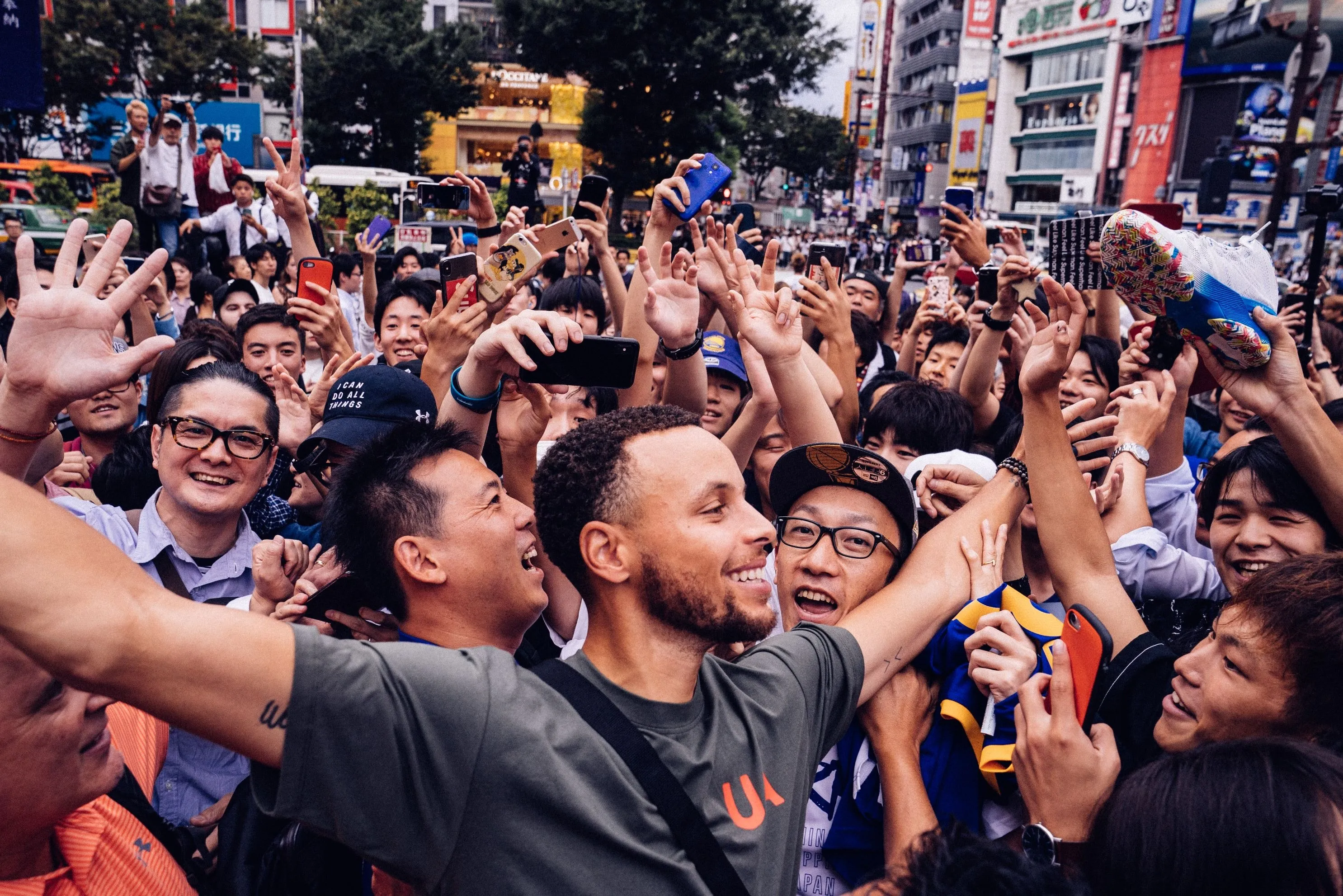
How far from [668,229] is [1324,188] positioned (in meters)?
3.18

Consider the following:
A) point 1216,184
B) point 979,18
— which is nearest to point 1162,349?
point 1216,184

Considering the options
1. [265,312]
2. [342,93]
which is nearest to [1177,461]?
[265,312]

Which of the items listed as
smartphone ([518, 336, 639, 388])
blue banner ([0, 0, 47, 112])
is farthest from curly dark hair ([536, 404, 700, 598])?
blue banner ([0, 0, 47, 112])

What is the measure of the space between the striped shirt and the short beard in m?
1.08

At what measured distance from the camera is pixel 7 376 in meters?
1.69

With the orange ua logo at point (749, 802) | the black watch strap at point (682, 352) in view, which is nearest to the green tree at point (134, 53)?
the black watch strap at point (682, 352)

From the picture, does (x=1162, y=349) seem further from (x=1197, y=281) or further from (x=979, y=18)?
(x=979, y=18)

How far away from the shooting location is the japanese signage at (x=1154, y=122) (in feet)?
138

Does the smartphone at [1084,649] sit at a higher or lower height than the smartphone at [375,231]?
lower

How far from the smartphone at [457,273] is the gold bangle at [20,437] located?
1713 mm

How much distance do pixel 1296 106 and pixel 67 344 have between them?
604 inches

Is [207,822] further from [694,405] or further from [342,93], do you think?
[342,93]

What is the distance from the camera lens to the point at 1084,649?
70.4 inches

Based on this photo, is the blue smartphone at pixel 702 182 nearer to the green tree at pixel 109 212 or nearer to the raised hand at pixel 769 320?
the raised hand at pixel 769 320
